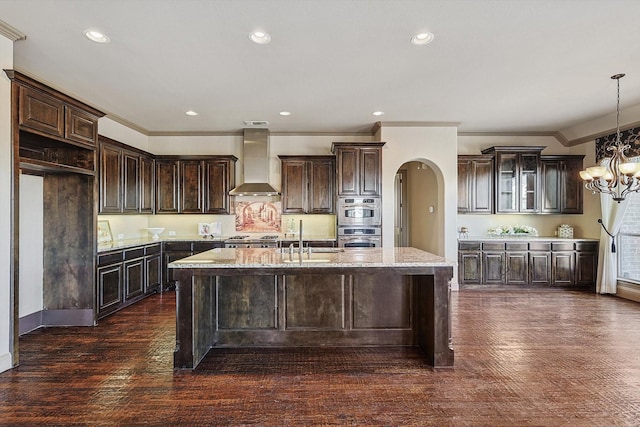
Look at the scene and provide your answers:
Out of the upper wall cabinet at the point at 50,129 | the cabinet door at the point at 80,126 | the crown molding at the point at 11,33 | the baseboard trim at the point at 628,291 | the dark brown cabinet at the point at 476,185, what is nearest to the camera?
the crown molding at the point at 11,33

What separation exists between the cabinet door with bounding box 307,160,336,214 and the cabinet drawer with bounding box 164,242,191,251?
2185mm

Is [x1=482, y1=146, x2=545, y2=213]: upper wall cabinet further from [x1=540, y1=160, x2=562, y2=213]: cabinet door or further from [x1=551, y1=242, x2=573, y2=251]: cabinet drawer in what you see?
[x1=551, y1=242, x2=573, y2=251]: cabinet drawer

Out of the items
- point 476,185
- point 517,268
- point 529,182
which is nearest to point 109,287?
point 476,185

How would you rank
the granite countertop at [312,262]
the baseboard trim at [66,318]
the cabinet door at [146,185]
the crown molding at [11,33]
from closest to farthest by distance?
the crown molding at [11,33] → the granite countertop at [312,262] → the baseboard trim at [66,318] → the cabinet door at [146,185]

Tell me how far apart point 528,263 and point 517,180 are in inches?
59.4

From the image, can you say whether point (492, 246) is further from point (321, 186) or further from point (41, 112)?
point (41, 112)

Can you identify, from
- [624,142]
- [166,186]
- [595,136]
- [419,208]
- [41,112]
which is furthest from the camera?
[419,208]

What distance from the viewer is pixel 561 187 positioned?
646 centimetres

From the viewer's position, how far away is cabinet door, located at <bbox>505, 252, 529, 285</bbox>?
6129 millimetres

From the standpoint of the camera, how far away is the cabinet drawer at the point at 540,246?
6.12 m

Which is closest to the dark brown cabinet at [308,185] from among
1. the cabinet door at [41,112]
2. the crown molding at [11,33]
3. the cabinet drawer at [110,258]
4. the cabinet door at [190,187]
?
the cabinet door at [190,187]

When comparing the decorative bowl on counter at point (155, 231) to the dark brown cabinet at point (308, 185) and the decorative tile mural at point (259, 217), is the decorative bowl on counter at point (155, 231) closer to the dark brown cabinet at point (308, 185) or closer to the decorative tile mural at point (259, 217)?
the decorative tile mural at point (259, 217)

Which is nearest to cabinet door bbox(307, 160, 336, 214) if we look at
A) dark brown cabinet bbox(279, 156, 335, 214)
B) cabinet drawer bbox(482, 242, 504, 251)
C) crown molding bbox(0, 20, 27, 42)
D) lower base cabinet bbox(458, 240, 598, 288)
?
dark brown cabinet bbox(279, 156, 335, 214)

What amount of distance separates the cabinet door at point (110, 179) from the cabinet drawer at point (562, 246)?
283 inches
